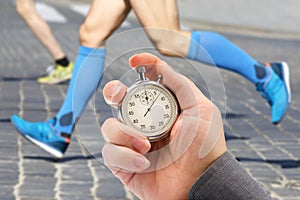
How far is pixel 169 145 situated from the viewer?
224cm

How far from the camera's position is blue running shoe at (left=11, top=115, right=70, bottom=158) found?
567cm

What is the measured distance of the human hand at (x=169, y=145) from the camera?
2.18 metres

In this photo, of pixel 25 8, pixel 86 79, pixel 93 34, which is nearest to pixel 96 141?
pixel 86 79

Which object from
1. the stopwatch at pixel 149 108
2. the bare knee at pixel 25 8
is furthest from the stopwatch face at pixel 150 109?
the bare knee at pixel 25 8

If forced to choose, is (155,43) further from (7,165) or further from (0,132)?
(0,132)

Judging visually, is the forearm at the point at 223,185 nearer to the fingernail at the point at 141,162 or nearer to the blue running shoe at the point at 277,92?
the fingernail at the point at 141,162

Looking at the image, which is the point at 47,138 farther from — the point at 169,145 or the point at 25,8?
the point at 25,8

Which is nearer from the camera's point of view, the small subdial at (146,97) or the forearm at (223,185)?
the small subdial at (146,97)

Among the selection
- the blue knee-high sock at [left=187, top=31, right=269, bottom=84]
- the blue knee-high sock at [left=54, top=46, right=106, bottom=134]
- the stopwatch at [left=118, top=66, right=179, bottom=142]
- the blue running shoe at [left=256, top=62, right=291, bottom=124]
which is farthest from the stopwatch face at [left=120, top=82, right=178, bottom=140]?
the blue running shoe at [left=256, top=62, right=291, bottom=124]

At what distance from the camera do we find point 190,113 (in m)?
2.23

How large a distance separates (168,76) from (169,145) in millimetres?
158

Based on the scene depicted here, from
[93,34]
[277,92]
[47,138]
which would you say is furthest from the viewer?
[277,92]

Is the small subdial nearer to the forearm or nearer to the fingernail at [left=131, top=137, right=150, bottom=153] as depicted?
the fingernail at [left=131, top=137, right=150, bottom=153]

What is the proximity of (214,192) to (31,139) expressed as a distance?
372cm
